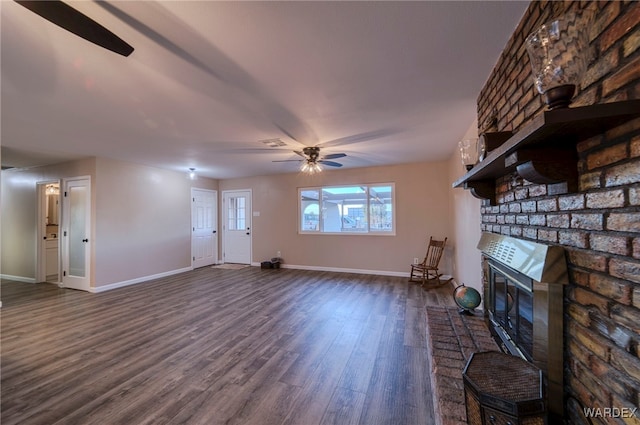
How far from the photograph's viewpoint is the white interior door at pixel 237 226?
23.1ft

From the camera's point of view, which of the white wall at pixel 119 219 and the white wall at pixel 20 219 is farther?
the white wall at pixel 20 219

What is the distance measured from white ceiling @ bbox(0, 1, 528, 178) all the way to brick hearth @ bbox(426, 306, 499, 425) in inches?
81.0

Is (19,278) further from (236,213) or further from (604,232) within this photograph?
(604,232)

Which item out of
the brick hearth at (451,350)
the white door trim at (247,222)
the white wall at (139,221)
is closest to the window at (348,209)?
the white door trim at (247,222)

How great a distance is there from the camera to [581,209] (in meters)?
1.04

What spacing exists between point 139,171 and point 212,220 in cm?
230

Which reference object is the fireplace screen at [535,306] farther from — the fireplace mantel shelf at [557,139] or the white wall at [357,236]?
the white wall at [357,236]

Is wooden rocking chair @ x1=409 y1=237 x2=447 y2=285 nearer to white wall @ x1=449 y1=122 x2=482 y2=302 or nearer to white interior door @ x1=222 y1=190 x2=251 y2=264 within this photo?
white wall @ x1=449 y1=122 x2=482 y2=302

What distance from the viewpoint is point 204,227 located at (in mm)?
6930

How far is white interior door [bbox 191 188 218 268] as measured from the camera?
6.60 metres

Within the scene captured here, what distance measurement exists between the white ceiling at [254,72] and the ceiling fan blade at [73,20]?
0.27 m

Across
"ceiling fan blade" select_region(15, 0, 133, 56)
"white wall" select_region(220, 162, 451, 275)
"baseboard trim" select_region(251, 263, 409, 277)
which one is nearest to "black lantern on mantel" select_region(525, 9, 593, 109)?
"ceiling fan blade" select_region(15, 0, 133, 56)

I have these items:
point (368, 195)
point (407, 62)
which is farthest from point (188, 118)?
point (368, 195)

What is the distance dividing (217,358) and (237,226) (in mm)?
5084
